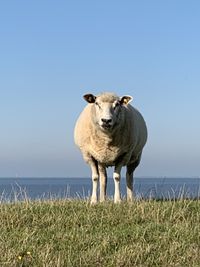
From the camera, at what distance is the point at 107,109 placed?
12.2m

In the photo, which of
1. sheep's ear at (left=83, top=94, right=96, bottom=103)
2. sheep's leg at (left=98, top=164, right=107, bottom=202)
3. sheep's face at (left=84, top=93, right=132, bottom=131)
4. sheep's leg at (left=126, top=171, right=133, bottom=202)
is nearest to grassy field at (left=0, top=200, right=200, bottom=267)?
sheep's face at (left=84, top=93, right=132, bottom=131)

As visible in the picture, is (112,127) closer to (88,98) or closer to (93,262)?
(88,98)

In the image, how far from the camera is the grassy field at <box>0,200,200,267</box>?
25.5 ft

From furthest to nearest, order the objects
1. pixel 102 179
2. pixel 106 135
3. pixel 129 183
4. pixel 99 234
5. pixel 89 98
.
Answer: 1. pixel 129 183
2. pixel 102 179
3. pixel 89 98
4. pixel 106 135
5. pixel 99 234

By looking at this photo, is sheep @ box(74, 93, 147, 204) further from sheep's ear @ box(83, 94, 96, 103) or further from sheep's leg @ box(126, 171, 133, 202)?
sheep's leg @ box(126, 171, 133, 202)

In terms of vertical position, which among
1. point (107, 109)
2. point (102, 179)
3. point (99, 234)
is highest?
point (107, 109)

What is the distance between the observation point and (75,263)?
7.64 meters

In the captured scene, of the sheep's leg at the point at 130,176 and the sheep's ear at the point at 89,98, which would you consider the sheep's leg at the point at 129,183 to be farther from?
the sheep's ear at the point at 89,98

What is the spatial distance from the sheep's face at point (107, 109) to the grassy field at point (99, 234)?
1.85 m

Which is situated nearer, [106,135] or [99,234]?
[99,234]

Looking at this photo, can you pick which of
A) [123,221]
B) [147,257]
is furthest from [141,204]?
[147,257]

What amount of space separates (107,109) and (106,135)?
577 millimetres

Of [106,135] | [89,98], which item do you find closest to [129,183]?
[106,135]

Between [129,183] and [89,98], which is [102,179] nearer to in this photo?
[129,183]
